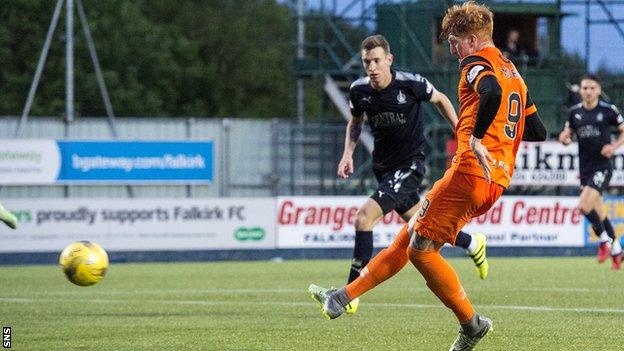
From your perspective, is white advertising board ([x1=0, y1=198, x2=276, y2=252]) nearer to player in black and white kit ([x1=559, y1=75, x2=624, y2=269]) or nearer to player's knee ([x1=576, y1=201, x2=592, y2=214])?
player in black and white kit ([x1=559, y1=75, x2=624, y2=269])

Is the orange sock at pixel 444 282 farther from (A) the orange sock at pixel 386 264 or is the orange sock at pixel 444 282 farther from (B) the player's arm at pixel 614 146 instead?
(B) the player's arm at pixel 614 146

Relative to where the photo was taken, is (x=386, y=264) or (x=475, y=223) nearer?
(x=386, y=264)

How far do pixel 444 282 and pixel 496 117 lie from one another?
1039 millimetres

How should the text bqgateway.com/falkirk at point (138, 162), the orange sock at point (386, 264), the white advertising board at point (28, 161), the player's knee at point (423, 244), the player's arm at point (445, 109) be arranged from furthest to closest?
the text bqgateway.com/falkirk at point (138, 162)
the white advertising board at point (28, 161)
the player's arm at point (445, 109)
the orange sock at point (386, 264)
the player's knee at point (423, 244)

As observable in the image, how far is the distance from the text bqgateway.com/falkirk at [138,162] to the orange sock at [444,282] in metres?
19.9

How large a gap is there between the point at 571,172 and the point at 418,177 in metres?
15.6

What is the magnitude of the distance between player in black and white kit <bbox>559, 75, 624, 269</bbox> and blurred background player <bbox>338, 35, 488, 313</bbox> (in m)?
6.30

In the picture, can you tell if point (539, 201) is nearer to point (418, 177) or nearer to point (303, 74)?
point (303, 74)

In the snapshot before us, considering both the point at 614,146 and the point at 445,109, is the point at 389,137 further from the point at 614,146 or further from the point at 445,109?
the point at 614,146

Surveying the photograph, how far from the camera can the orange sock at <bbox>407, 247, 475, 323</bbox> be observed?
8.16 m

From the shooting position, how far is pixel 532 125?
8758 mm

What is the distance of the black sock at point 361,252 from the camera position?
11.6 metres

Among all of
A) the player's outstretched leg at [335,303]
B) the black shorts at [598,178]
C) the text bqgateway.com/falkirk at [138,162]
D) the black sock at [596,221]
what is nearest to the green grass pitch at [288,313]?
the player's outstretched leg at [335,303]

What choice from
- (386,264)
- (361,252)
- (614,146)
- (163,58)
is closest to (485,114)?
(386,264)
